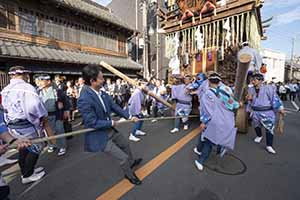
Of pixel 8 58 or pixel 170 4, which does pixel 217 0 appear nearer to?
pixel 170 4

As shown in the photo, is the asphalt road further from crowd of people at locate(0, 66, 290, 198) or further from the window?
the window

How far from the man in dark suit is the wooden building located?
6.79 metres

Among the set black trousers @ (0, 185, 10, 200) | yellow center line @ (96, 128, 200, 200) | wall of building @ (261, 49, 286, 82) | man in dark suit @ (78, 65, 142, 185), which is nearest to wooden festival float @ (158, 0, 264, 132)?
yellow center line @ (96, 128, 200, 200)

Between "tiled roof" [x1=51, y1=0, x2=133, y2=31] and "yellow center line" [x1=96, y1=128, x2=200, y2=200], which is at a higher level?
"tiled roof" [x1=51, y1=0, x2=133, y2=31]

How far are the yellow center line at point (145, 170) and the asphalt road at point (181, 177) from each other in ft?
0.24

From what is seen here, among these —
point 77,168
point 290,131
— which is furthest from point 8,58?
point 290,131

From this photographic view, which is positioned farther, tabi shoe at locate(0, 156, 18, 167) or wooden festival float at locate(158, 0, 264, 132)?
wooden festival float at locate(158, 0, 264, 132)

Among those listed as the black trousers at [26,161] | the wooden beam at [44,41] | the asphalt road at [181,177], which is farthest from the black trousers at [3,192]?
the wooden beam at [44,41]

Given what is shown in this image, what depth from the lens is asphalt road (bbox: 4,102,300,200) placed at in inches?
109

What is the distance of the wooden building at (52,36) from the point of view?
8.52 meters

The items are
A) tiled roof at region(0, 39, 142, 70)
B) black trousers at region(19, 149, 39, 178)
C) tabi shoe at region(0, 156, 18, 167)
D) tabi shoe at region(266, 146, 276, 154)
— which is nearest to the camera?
black trousers at region(19, 149, 39, 178)

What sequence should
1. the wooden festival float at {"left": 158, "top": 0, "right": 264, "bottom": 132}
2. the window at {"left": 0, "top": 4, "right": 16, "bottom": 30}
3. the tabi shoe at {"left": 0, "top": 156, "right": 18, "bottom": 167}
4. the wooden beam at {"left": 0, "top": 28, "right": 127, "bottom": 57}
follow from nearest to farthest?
the tabi shoe at {"left": 0, "top": 156, "right": 18, "bottom": 167} → the wooden festival float at {"left": 158, "top": 0, "right": 264, "bottom": 132} → the window at {"left": 0, "top": 4, "right": 16, "bottom": 30} → the wooden beam at {"left": 0, "top": 28, "right": 127, "bottom": 57}

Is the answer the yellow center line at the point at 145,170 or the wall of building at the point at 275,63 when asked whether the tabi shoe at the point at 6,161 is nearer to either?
the yellow center line at the point at 145,170

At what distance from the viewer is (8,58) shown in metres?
7.91
